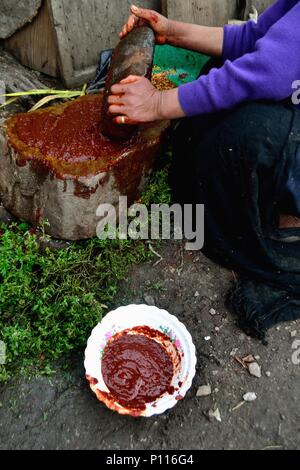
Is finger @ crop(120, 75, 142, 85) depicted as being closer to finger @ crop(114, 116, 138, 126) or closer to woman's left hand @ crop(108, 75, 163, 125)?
woman's left hand @ crop(108, 75, 163, 125)

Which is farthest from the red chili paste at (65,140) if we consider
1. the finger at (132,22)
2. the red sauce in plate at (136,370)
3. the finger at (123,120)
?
the red sauce in plate at (136,370)

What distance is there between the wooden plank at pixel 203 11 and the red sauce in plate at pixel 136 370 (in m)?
2.34

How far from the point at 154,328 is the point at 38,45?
224cm

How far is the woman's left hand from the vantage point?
243cm

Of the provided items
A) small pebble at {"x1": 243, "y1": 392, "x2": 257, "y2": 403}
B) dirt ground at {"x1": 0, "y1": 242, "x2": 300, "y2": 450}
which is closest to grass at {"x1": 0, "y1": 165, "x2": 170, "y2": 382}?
dirt ground at {"x1": 0, "y1": 242, "x2": 300, "y2": 450}

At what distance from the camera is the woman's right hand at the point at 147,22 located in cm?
272

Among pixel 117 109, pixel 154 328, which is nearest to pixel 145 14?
pixel 117 109

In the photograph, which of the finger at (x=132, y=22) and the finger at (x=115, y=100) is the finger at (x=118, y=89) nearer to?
the finger at (x=115, y=100)

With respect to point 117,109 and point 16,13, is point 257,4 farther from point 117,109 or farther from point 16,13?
point 117,109

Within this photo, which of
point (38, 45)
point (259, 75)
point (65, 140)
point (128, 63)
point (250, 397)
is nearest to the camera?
point (259, 75)

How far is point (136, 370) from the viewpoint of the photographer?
2.32m

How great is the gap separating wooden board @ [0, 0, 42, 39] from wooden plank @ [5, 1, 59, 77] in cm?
5

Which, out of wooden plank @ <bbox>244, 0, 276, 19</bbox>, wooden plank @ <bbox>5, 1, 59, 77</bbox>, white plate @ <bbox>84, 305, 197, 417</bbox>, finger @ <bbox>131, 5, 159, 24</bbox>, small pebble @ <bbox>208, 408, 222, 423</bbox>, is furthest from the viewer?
wooden plank @ <bbox>244, 0, 276, 19</bbox>
